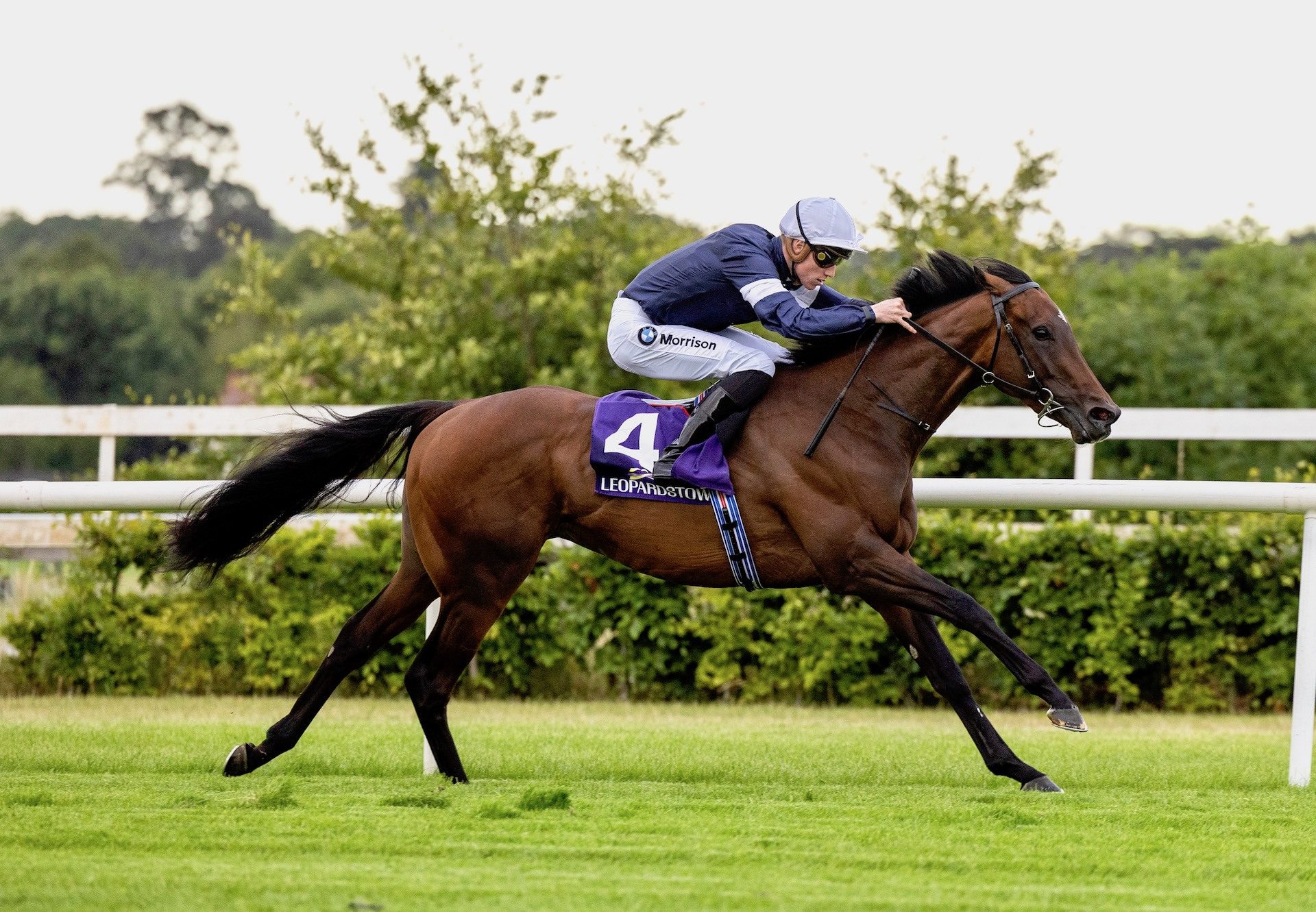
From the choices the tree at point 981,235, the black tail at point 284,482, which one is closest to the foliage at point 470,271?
the tree at point 981,235

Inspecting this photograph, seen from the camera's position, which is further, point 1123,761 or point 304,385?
point 304,385

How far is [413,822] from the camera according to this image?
13.1 feet

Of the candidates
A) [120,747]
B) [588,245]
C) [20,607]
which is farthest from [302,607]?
[588,245]

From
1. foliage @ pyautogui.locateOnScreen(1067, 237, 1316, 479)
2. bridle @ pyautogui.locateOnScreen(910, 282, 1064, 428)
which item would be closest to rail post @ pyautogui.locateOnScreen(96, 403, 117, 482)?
bridle @ pyautogui.locateOnScreen(910, 282, 1064, 428)

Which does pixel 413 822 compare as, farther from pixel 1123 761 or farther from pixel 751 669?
pixel 751 669

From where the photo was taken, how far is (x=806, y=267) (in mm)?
5230

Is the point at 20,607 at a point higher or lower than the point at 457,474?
lower

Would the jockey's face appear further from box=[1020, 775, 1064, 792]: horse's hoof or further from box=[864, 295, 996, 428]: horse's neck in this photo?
box=[1020, 775, 1064, 792]: horse's hoof

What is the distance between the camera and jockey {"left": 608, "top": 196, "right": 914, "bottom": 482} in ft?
16.3

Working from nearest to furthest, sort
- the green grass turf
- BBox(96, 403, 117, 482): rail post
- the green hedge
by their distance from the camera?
1. the green grass turf
2. the green hedge
3. BBox(96, 403, 117, 482): rail post

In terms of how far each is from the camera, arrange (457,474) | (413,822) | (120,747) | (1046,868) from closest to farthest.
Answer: (1046,868) < (413,822) < (457,474) < (120,747)

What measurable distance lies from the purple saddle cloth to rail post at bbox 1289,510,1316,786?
6.73 feet

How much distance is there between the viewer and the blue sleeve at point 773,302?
194 inches

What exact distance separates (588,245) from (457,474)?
716cm
